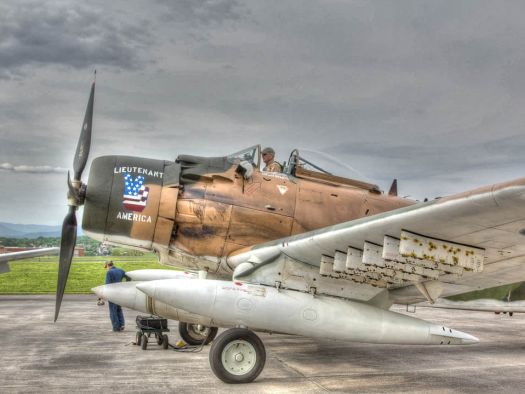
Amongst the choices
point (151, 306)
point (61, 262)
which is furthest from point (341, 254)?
point (61, 262)

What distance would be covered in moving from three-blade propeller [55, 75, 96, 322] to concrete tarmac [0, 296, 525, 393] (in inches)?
35.7

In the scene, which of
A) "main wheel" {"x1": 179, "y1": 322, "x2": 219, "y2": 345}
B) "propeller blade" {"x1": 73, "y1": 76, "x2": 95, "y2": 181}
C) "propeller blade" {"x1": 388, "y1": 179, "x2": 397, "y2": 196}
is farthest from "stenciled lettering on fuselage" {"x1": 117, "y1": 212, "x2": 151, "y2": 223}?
"propeller blade" {"x1": 388, "y1": 179, "x2": 397, "y2": 196}

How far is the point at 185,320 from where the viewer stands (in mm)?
7652

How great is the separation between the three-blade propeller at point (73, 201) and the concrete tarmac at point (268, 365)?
91 centimetres

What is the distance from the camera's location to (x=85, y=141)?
7.45 metres

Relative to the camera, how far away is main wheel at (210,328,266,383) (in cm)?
577

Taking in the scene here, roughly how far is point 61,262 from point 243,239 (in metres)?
2.48

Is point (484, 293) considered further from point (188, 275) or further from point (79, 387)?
point (79, 387)

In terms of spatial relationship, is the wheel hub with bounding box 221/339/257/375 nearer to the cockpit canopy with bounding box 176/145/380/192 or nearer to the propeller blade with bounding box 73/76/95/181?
the cockpit canopy with bounding box 176/145/380/192

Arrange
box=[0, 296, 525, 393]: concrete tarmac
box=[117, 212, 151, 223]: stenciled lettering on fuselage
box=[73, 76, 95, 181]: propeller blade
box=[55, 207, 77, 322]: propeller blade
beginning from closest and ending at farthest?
box=[0, 296, 525, 393]: concrete tarmac → box=[117, 212, 151, 223]: stenciled lettering on fuselage → box=[55, 207, 77, 322]: propeller blade → box=[73, 76, 95, 181]: propeller blade

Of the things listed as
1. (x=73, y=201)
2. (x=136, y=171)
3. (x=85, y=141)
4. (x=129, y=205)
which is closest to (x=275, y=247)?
(x=129, y=205)

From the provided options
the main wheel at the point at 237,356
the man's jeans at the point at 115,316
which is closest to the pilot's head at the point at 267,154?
the main wheel at the point at 237,356

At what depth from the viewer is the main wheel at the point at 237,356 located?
5.77 metres

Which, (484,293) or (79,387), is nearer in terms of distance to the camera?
(79,387)
